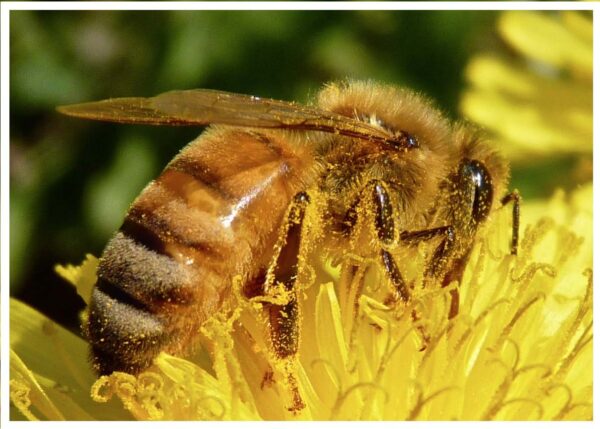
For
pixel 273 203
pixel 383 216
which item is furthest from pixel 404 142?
pixel 273 203

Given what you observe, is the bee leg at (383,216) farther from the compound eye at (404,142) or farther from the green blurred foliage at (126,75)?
the green blurred foliage at (126,75)

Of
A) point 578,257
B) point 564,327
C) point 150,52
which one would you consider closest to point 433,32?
point 150,52

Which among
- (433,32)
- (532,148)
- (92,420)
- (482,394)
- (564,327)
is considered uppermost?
(433,32)

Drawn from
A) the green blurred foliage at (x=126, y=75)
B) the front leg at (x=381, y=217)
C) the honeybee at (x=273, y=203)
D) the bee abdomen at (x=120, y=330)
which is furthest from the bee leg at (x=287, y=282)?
the green blurred foliage at (x=126, y=75)

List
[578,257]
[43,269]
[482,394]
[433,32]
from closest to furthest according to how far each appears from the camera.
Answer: [482,394], [578,257], [43,269], [433,32]

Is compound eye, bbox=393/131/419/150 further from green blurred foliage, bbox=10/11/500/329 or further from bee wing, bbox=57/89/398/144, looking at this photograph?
green blurred foliage, bbox=10/11/500/329

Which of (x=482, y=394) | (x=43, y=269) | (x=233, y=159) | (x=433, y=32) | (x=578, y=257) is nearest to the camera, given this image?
(x=233, y=159)

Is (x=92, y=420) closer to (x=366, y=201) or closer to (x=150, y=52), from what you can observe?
(x=366, y=201)
